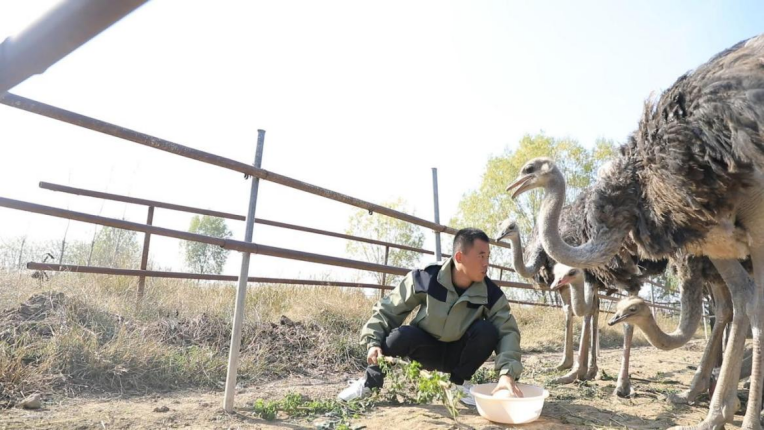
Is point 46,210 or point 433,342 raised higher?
point 46,210

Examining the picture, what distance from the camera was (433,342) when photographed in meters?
3.37

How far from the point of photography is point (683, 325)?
3.99m

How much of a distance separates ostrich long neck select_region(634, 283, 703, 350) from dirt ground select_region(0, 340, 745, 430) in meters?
0.47

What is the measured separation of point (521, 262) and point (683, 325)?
2118mm

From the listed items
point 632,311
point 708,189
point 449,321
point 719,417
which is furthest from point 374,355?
point 708,189

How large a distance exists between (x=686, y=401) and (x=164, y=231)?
12.5 feet

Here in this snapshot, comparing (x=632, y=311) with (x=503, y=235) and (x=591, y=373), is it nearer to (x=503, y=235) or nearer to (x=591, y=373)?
(x=591, y=373)

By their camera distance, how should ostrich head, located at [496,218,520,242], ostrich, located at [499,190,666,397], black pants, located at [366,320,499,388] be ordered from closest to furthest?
black pants, located at [366,320,499,388], ostrich, located at [499,190,666,397], ostrich head, located at [496,218,520,242]

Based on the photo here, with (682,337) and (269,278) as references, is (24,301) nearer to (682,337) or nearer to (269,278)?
(269,278)

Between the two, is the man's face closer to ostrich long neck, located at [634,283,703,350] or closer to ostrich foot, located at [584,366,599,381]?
ostrich long neck, located at [634,283,703,350]

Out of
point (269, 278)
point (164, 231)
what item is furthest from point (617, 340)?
point (164, 231)

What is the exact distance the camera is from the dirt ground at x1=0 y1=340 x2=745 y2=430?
276 cm

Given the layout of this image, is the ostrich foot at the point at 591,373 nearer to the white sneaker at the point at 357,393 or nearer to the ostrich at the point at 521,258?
the ostrich at the point at 521,258

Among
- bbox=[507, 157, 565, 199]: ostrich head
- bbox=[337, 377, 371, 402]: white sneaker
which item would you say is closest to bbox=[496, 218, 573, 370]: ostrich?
bbox=[507, 157, 565, 199]: ostrich head
